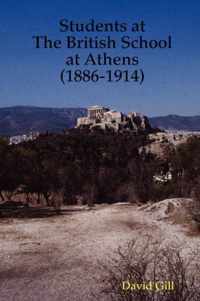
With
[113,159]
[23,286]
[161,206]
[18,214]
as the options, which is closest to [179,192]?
[161,206]

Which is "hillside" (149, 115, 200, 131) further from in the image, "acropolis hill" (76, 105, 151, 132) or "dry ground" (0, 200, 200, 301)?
"dry ground" (0, 200, 200, 301)

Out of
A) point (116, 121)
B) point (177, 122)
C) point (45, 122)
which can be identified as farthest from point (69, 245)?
point (177, 122)

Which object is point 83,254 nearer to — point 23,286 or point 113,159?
point 23,286

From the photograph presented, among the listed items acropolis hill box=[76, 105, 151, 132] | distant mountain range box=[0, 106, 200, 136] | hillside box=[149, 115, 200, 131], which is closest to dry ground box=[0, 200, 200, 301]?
acropolis hill box=[76, 105, 151, 132]

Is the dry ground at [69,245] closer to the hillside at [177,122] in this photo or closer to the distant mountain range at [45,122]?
the distant mountain range at [45,122]

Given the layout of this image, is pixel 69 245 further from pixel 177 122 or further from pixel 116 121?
pixel 177 122
